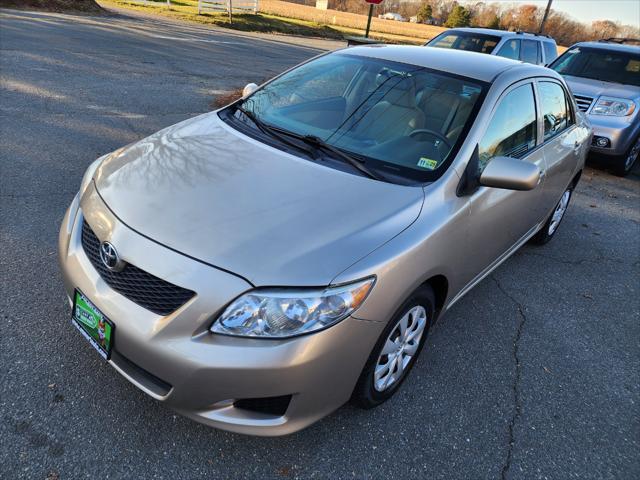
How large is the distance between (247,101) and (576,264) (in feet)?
11.1

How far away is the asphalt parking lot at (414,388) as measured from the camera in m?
2.12

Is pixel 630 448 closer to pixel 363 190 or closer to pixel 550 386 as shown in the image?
pixel 550 386

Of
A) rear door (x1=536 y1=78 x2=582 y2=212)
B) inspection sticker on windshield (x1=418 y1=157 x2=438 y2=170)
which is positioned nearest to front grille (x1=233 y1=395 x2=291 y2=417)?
inspection sticker on windshield (x1=418 y1=157 x2=438 y2=170)

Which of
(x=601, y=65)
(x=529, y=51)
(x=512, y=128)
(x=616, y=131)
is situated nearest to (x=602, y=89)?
(x=616, y=131)

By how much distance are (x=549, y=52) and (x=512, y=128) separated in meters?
9.15

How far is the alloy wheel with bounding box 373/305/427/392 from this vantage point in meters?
2.29

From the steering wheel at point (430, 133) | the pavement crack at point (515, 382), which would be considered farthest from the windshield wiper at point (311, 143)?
the pavement crack at point (515, 382)

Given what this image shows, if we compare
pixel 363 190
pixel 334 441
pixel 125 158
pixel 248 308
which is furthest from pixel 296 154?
pixel 334 441

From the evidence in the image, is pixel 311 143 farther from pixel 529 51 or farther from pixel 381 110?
pixel 529 51

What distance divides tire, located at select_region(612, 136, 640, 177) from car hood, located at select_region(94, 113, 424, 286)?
6407mm

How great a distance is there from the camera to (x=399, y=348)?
2395 mm

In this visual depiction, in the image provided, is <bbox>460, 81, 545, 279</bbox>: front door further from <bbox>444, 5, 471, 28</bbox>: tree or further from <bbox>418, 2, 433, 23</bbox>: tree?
<bbox>418, 2, 433, 23</bbox>: tree

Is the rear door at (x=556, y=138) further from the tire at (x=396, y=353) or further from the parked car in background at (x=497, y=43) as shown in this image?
the parked car in background at (x=497, y=43)

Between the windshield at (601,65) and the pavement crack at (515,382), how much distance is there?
5845 mm
